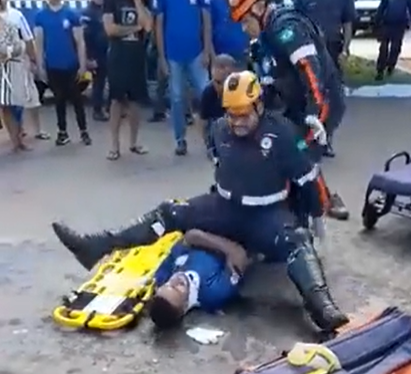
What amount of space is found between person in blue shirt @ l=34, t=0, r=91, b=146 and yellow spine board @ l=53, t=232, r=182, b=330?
4767 millimetres

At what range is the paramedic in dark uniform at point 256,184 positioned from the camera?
618 centimetres

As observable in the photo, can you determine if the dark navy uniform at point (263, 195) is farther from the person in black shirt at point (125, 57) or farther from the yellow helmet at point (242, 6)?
the person in black shirt at point (125, 57)

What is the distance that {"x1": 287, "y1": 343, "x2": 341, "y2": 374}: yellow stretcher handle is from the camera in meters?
4.15

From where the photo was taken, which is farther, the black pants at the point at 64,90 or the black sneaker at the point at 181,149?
the black pants at the point at 64,90

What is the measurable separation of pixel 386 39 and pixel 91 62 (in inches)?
186

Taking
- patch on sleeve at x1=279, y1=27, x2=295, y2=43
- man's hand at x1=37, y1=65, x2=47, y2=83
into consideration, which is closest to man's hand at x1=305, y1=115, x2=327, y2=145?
patch on sleeve at x1=279, y1=27, x2=295, y2=43

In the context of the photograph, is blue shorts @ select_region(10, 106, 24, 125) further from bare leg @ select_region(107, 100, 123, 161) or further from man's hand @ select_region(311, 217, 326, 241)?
man's hand @ select_region(311, 217, 326, 241)

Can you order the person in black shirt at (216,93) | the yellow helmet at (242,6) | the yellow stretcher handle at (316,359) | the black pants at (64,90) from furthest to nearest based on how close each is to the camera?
the black pants at (64,90) → the person in black shirt at (216,93) → the yellow helmet at (242,6) → the yellow stretcher handle at (316,359)

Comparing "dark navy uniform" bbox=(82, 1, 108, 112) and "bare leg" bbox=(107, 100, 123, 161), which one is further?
"dark navy uniform" bbox=(82, 1, 108, 112)

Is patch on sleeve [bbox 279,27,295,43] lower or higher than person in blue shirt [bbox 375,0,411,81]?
higher

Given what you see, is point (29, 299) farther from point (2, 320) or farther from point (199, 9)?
point (199, 9)

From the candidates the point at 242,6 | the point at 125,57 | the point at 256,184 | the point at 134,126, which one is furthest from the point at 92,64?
the point at 256,184

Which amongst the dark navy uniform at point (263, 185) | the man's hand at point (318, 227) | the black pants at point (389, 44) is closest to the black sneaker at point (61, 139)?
the man's hand at point (318, 227)

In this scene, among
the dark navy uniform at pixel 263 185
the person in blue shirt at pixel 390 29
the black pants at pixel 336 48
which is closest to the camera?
the dark navy uniform at pixel 263 185
